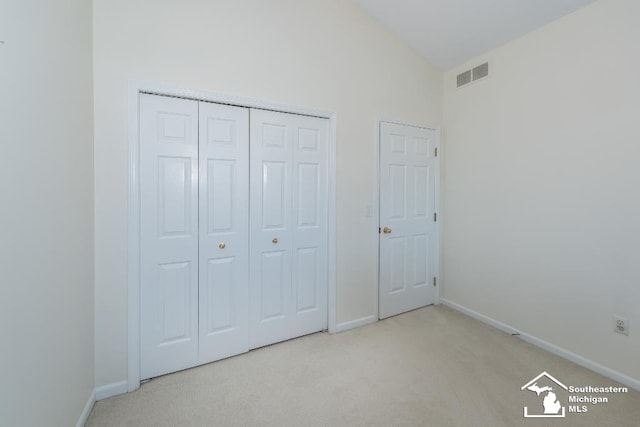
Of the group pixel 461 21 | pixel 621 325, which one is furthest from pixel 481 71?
pixel 621 325

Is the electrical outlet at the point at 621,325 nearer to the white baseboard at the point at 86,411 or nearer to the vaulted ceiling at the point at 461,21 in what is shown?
the vaulted ceiling at the point at 461,21

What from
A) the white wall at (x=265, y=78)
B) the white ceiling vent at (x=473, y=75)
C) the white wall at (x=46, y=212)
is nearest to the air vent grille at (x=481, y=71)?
the white ceiling vent at (x=473, y=75)

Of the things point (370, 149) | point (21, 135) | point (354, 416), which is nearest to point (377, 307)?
point (354, 416)

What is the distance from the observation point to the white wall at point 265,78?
1822 millimetres

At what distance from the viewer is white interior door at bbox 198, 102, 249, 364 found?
2150 mm

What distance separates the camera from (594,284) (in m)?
2.13

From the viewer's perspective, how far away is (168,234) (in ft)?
6.68

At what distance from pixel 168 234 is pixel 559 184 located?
3.21 m

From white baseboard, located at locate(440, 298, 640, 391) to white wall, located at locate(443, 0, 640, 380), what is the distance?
0.14 ft

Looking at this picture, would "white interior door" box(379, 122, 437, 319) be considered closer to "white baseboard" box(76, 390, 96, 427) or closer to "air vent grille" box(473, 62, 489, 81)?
"air vent grille" box(473, 62, 489, 81)

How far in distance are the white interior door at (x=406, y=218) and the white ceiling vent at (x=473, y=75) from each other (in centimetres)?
60

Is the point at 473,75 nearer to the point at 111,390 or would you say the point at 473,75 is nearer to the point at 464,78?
the point at 464,78

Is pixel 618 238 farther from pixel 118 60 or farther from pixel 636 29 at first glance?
pixel 118 60

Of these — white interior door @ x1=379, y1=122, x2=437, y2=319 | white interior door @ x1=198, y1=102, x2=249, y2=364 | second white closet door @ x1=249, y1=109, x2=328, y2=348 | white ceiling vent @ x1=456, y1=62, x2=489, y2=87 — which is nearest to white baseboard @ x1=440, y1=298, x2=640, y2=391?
white interior door @ x1=379, y1=122, x2=437, y2=319
